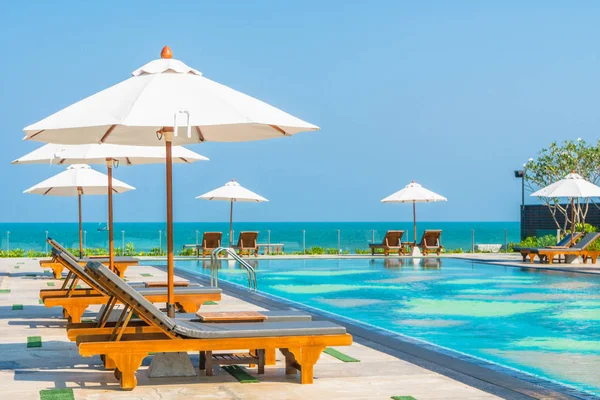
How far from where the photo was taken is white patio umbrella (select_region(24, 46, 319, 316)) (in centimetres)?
649

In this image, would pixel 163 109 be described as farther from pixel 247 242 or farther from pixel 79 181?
pixel 247 242

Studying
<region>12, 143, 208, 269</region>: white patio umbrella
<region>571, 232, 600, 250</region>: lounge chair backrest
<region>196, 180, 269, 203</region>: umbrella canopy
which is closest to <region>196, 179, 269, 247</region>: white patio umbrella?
<region>196, 180, 269, 203</region>: umbrella canopy

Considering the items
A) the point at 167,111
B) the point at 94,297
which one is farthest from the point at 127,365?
the point at 94,297

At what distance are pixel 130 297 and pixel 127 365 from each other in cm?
45

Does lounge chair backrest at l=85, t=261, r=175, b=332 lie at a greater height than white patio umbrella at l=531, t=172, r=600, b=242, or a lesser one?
lesser

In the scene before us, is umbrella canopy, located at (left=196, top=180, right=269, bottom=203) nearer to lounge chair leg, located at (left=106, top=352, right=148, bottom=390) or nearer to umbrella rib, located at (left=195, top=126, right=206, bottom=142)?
umbrella rib, located at (left=195, top=126, right=206, bottom=142)

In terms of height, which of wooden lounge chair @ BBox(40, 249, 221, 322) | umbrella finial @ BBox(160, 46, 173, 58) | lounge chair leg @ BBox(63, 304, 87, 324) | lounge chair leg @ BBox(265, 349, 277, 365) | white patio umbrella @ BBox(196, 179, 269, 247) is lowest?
lounge chair leg @ BBox(265, 349, 277, 365)

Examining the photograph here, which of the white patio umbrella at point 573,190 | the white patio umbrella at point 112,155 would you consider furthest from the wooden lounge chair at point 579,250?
the white patio umbrella at point 112,155

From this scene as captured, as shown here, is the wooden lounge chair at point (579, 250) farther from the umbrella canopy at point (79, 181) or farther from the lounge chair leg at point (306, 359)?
the lounge chair leg at point (306, 359)

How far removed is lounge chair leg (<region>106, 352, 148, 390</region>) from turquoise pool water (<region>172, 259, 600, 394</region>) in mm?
3394

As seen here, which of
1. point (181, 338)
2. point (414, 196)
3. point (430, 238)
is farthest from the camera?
point (414, 196)

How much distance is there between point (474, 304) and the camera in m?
13.5

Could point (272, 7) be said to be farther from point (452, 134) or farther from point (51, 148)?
point (51, 148)

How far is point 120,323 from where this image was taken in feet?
21.1
